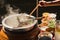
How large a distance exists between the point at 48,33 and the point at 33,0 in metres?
0.43

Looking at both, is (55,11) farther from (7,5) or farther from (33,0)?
(7,5)

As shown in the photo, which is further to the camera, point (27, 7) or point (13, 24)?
point (27, 7)

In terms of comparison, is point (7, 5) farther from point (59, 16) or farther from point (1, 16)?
point (59, 16)

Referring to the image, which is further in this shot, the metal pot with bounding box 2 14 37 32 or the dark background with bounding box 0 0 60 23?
the dark background with bounding box 0 0 60 23

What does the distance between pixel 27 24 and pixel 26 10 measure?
525mm

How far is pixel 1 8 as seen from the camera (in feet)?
5.83

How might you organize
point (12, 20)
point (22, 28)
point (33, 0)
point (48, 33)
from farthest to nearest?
1. point (33, 0)
2. point (48, 33)
3. point (12, 20)
4. point (22, 28)

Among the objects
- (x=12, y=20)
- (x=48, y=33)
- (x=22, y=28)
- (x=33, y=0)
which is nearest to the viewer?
(x=22, y=28)

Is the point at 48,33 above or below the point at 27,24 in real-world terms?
below

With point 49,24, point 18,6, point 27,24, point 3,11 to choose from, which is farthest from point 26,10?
point 27,24

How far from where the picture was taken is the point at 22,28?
121cm

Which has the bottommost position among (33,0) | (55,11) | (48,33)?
(48,33)

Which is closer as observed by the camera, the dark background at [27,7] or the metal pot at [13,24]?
the metal pot at [13,24]

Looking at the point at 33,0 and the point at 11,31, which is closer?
the point at 11,31
